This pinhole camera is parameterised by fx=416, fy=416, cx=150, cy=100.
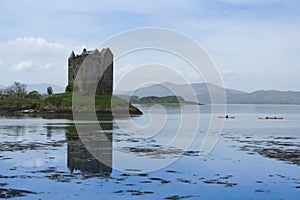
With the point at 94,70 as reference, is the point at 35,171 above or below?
below

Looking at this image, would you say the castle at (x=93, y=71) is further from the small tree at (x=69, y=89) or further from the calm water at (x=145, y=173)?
the calm water at (x=145, y=173)

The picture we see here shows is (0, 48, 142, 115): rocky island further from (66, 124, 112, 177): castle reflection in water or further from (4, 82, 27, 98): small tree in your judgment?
(66, 124, 112, 177): castle reflection in water

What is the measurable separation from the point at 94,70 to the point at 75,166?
93329 mm

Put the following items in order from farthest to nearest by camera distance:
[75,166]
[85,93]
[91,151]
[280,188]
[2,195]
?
[85,93] → [91,151] → [75,166] → [280,188] → [2,195]

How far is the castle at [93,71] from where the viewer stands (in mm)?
115000

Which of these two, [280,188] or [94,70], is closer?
[280,188]

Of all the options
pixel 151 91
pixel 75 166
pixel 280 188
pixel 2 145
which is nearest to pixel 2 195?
pixel 75 166

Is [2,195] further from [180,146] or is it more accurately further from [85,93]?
[85,93]

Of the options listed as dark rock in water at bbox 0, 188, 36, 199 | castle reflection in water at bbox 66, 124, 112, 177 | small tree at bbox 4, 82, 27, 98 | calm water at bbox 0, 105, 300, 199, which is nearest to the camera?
dark rock in water at bbox 0, 188, 36, 199

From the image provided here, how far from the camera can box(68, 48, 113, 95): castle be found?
115000 mm

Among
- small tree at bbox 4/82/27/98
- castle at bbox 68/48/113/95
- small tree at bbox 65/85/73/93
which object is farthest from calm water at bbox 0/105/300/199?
small tree at bbox 4/82/27/98

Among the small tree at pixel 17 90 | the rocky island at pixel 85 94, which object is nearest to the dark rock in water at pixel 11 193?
the rocky island at pixel 85 94

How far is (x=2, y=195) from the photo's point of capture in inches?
631

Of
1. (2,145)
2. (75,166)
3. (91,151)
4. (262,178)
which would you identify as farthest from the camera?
(2,145)
